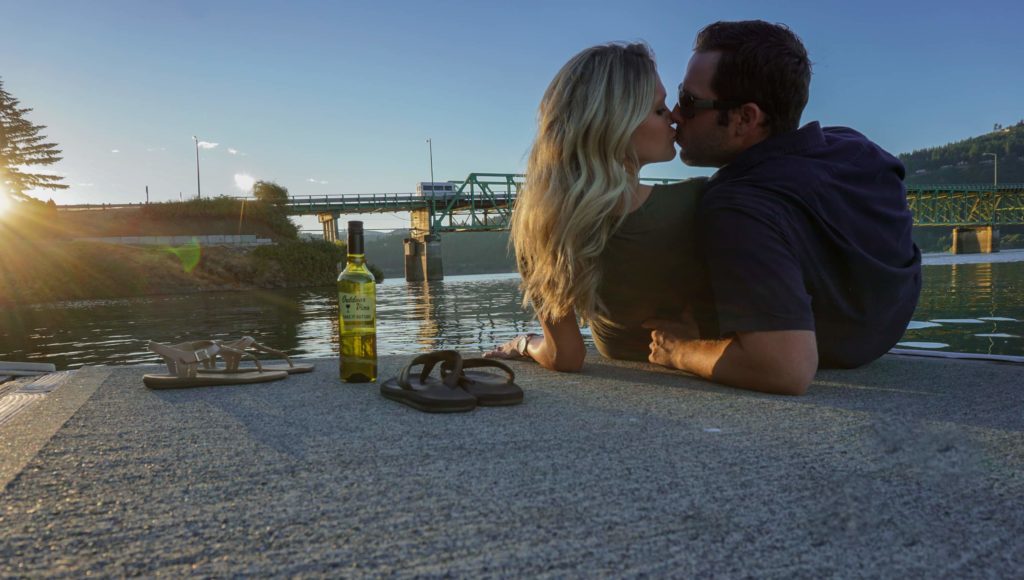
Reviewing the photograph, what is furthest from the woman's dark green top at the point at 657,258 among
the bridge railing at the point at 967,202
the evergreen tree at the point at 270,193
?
the bridge railing at the point at 967,202

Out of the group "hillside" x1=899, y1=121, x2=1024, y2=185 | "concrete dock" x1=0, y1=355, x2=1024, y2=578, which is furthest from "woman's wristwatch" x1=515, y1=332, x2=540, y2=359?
"hillside" x1=899, y1=121, x2=1024, y2=185

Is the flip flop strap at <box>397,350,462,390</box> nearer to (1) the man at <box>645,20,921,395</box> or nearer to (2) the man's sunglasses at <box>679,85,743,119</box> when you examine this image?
(1) the man at <box>645,20,921,395</box>

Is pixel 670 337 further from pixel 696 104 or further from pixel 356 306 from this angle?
pixel 356 306

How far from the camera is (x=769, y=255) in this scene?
5.75 ft

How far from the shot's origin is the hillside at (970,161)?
82.5 meters

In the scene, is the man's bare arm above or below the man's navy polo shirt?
below

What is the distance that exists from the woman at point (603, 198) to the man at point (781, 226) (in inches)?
5.4

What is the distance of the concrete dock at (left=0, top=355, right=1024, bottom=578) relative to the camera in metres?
0.77

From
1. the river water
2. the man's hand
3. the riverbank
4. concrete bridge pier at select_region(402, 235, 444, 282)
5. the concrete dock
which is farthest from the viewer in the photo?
concrete bridge pier at select_region(402, 235, 444, 282)

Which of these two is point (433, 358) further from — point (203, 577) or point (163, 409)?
point (203, 577)

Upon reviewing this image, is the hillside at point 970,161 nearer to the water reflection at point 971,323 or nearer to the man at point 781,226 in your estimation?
the water reflection at point 971,323

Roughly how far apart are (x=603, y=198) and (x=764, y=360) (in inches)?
27.2

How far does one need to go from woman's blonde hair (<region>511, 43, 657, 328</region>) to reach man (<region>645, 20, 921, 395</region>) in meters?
0.27

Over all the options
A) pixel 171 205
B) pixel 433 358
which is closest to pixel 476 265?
pixel 171 205
